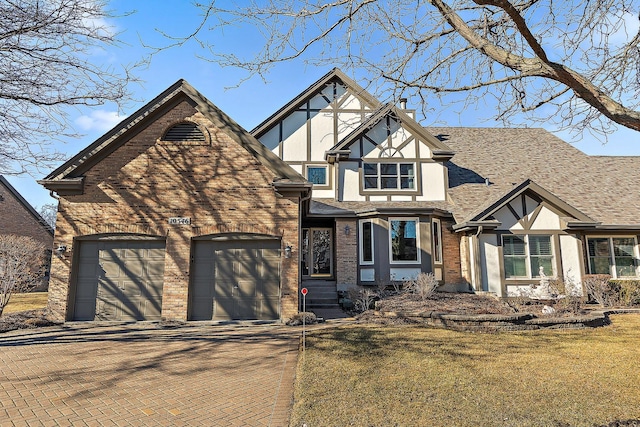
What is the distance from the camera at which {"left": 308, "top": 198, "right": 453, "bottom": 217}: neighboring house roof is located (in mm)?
15297

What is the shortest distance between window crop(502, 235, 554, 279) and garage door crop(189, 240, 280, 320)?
9567 mm

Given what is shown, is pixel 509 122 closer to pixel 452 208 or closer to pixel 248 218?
pixel 248 218

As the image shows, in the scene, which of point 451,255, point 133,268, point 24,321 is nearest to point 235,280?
point 133,268

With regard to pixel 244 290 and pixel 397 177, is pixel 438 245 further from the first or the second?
pixel 244 290

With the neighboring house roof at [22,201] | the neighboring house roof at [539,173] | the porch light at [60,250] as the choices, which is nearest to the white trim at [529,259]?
the neighboring house roof at [539,173]

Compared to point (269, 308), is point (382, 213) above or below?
above

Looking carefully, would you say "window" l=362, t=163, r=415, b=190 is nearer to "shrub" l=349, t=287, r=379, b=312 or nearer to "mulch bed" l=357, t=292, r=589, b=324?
"shrub" l=349, t=287, r=379, b=312

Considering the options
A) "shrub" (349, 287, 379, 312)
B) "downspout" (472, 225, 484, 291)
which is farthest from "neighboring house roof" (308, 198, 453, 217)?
"shrub" (349, 287, 379, 312)

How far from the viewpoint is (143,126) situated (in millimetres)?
11648

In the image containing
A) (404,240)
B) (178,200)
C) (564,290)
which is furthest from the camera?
(404,240)

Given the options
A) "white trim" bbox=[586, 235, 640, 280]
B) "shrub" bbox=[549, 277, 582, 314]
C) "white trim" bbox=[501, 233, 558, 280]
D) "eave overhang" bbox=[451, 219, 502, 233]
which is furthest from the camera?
"white trim" bbox=[586, 235, 640, 280]

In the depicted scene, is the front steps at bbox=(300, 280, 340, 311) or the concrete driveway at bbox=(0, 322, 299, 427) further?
the front steps at bbox=(300, 280, 340, 311)

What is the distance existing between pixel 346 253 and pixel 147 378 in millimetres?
10475

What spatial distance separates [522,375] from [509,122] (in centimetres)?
453
